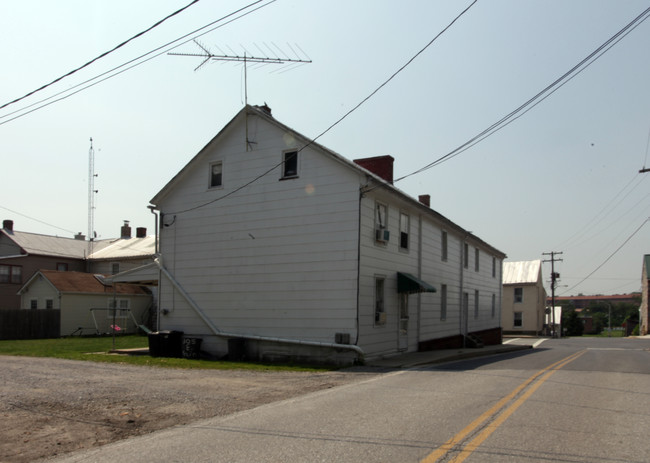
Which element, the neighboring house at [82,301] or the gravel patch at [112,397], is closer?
the gravel patch at [112,397]

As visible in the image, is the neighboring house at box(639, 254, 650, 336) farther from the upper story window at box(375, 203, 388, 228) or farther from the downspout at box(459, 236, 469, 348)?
the upper story window at box(375, 203, 388, 228)

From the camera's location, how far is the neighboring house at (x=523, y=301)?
56219mm

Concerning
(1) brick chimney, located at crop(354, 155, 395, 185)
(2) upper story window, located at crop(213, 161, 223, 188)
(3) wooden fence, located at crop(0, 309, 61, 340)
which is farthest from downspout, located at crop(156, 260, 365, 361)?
(3) wooden fence, located at crop(0, 309, 61, 340)

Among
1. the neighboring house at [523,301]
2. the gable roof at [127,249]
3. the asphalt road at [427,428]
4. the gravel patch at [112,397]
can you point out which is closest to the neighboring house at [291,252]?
the gravel patch at [112,397]

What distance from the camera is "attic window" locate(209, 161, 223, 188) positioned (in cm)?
2008

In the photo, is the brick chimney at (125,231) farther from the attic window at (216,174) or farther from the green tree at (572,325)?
the green tree at (572,325)

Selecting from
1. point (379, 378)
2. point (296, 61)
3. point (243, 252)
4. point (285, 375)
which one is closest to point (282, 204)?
point (243, 252)

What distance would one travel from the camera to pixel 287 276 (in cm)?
1770

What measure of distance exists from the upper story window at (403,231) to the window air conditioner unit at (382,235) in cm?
187

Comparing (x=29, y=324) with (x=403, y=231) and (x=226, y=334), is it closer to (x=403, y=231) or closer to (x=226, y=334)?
(x=226, y=334)

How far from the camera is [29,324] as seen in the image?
32.3 meters

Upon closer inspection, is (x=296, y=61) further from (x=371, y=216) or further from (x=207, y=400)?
(x=207, y=400)

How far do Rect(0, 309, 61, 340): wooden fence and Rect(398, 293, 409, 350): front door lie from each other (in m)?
23.5

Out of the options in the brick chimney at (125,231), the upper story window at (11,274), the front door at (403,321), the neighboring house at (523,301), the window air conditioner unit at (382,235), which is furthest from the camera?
the neighboring house at (523,301)
